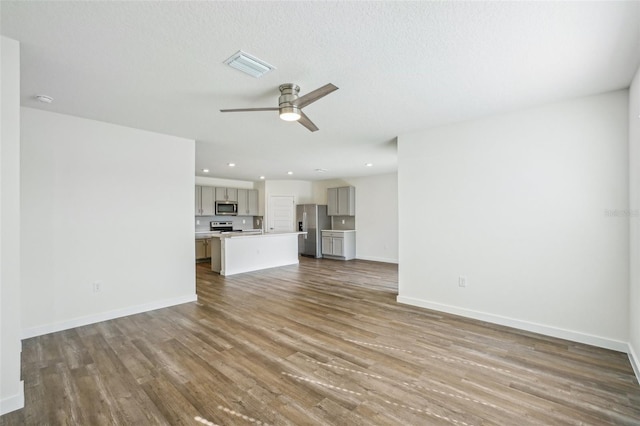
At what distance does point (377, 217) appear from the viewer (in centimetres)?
849

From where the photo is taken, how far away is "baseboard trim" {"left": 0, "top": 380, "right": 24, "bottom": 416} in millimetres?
1892

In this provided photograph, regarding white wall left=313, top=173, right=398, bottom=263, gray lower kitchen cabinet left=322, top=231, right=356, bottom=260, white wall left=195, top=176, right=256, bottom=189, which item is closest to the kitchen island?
gray lower kitchen cabinet left=322, top=231, right=356, bottom=260

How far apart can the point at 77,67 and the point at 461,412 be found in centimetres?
388

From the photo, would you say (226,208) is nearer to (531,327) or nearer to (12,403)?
(12,403)

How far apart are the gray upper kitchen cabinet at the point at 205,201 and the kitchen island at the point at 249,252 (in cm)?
172

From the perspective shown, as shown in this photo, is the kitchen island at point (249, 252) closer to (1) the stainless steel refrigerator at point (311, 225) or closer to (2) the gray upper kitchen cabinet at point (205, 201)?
(1) the stainless steel refrigerator at point (311, 225)

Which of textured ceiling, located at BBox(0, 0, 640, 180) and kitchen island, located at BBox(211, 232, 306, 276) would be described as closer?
textured ceiling, located at BBox(0, 0, 640, 180)

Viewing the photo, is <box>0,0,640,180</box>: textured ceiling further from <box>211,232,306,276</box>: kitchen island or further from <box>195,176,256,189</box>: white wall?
<box>195,176,256,189</box>: white wall

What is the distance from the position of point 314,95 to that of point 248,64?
56 cm

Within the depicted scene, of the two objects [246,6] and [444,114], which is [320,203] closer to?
[444,114]

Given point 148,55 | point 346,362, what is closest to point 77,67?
point 148,55

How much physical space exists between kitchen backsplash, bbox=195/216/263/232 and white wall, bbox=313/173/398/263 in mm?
3460

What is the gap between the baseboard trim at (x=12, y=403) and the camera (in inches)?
74.5

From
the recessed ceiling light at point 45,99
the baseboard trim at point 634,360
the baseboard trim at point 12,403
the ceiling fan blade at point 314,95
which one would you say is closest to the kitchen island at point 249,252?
the recessed ceiling light at point 45,99
